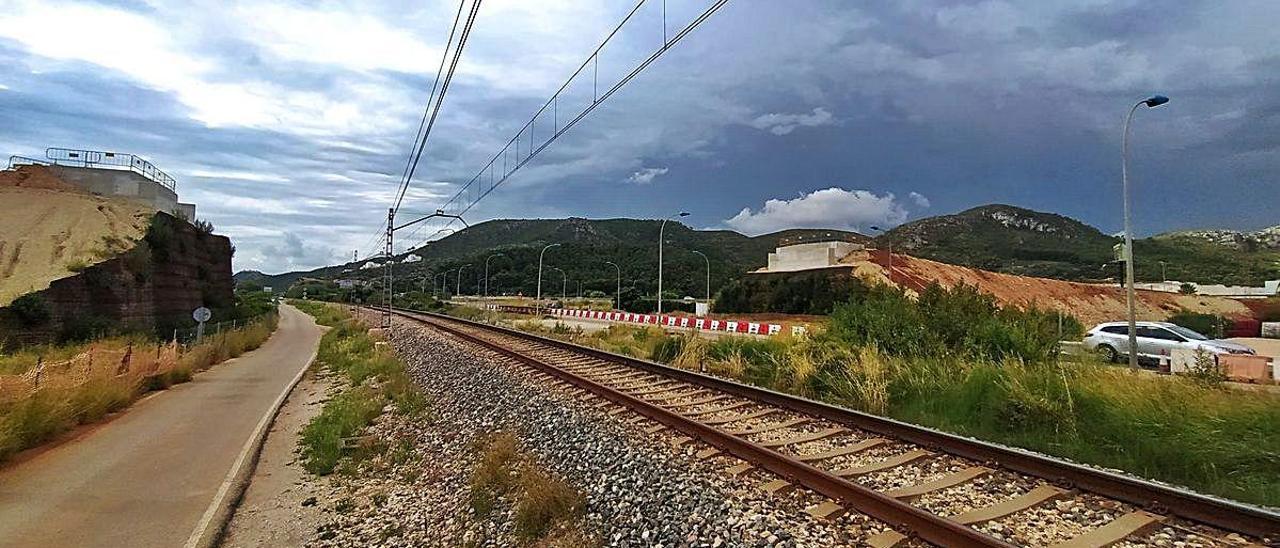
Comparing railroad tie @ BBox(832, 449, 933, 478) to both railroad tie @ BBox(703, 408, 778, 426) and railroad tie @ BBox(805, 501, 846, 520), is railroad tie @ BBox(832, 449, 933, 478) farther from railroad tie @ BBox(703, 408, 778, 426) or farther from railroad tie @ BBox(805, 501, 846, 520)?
railroad tie @ BBox(703, 408, 778, 426)

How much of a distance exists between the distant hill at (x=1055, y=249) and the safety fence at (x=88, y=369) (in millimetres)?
89066

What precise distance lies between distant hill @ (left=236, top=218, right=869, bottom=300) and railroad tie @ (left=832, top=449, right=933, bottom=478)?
66.1 metres

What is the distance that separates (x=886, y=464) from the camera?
293 inches

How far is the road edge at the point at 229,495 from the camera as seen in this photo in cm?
845

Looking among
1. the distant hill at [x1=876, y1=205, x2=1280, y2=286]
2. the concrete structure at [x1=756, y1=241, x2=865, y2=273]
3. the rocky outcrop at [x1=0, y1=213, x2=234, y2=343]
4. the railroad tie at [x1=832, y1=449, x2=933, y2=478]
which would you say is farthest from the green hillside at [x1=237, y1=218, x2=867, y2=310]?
the railroad tie at [x1=832, y1=449, x2=933, y2=478]

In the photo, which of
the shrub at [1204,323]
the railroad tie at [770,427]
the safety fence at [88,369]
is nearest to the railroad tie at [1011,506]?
the railroad tie at [770,427]

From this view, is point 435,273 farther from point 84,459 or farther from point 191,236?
point 84,459

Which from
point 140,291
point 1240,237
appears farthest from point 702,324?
point 1240,237

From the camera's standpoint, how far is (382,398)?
18297mm

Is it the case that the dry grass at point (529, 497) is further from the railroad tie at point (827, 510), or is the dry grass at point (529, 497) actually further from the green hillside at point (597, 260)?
the green hillside at point (597, 260)

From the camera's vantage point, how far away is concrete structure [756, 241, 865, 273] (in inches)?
2472

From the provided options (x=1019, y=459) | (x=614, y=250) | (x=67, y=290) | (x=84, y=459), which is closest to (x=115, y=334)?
(x=67, y=290)

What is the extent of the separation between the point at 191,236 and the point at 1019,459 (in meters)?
57.5

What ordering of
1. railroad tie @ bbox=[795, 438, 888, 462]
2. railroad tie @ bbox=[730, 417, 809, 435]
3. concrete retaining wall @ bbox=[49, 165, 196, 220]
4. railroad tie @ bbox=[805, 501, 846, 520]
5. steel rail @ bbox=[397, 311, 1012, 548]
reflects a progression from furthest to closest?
concrete retaining wall @ bbox=[49, 165, 196, 220], railroad tie @ bbox=[730, 417, 809, 435], railroad tie @ bbox=[795, 438, 888, 462], railroad tie @ bbox=[805, 501, 846, 520], steel rail @ bbox=[397, 311, 1012, 548]
